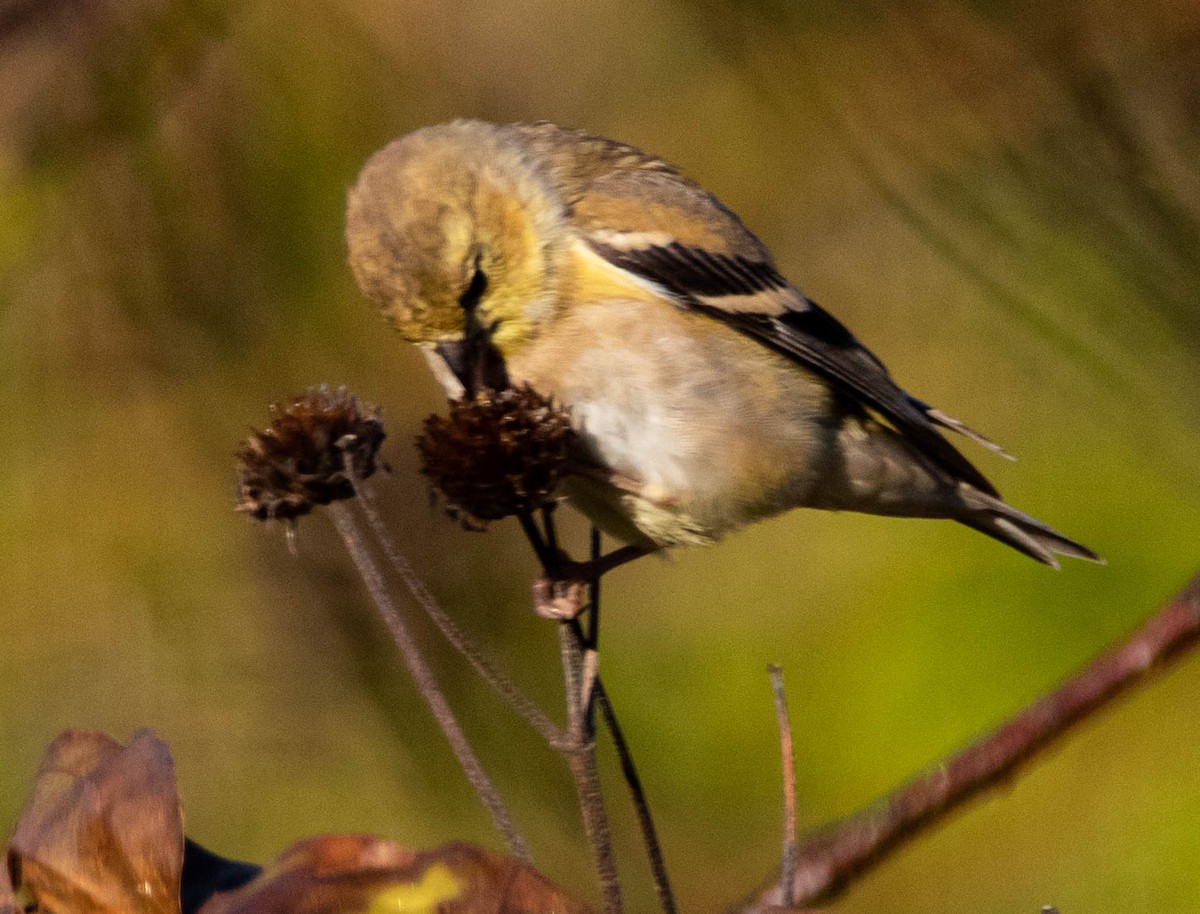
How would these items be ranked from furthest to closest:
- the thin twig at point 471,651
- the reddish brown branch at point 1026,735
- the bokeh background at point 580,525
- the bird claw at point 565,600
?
the bokeh background at point 580,525 < the bird claw at point 565,600 < the thin twig at point 471,651 < the reddish brown branch at point 1026,735

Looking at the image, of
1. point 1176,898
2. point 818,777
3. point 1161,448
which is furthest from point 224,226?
point 1176,898

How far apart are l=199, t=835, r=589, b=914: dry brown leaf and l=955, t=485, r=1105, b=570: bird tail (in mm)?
1313

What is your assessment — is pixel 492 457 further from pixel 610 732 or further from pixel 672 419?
pixel 672 419

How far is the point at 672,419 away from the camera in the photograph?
1.99 m

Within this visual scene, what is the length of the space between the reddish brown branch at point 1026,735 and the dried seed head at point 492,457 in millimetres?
580

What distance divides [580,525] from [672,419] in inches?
22.0

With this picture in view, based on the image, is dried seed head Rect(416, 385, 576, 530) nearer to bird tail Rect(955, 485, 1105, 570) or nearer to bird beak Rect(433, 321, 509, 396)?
bird beak Rect(433, 321, 509, 396)

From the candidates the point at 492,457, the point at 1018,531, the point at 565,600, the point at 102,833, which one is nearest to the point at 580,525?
the point at 1018,531

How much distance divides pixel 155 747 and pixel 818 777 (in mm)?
1236

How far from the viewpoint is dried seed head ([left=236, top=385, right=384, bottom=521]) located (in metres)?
1.31

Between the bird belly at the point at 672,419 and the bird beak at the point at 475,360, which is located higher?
the bird beak at the point at 475,360

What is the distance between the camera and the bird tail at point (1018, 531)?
1.98m

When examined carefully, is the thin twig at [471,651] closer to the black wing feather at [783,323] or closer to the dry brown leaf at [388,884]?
the dry brown leaf at [388,884]

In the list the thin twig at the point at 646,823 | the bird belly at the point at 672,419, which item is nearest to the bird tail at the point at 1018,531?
the bird belly at the point at 672,419
